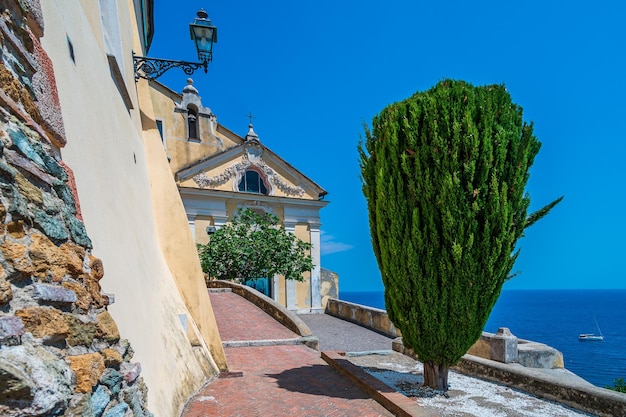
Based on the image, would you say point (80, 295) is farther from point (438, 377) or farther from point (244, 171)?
point (244, 171)

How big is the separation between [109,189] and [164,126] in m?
19.7

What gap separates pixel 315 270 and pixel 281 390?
16.9 metres

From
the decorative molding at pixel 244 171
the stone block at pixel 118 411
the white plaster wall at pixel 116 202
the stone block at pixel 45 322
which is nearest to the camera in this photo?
the stone block at pixel 45 322

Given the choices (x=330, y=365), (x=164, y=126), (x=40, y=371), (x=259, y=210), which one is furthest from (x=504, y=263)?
(x=164, y=126)

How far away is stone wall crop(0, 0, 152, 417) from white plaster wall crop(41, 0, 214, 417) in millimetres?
530

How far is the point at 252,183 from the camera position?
22938mm

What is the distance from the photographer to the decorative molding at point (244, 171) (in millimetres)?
21328

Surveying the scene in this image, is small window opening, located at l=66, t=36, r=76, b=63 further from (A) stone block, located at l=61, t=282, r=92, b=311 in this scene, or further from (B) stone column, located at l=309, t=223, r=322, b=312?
(B) stone column, located at l=309, t=223, r=322, b=312

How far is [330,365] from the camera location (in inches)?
329

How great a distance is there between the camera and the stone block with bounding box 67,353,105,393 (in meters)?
1.94

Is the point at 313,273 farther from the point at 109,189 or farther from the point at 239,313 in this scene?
the point at 109,189

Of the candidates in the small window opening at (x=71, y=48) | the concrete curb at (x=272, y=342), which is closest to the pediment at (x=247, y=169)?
the concrete curb at (x=272, y=342)

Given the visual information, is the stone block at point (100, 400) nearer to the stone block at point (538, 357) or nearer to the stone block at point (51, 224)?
the stone block at point (51, 224)

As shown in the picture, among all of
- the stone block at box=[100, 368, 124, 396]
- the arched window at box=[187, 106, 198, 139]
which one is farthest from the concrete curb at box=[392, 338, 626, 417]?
the arched window at box=[187, 106, 198, 139]
